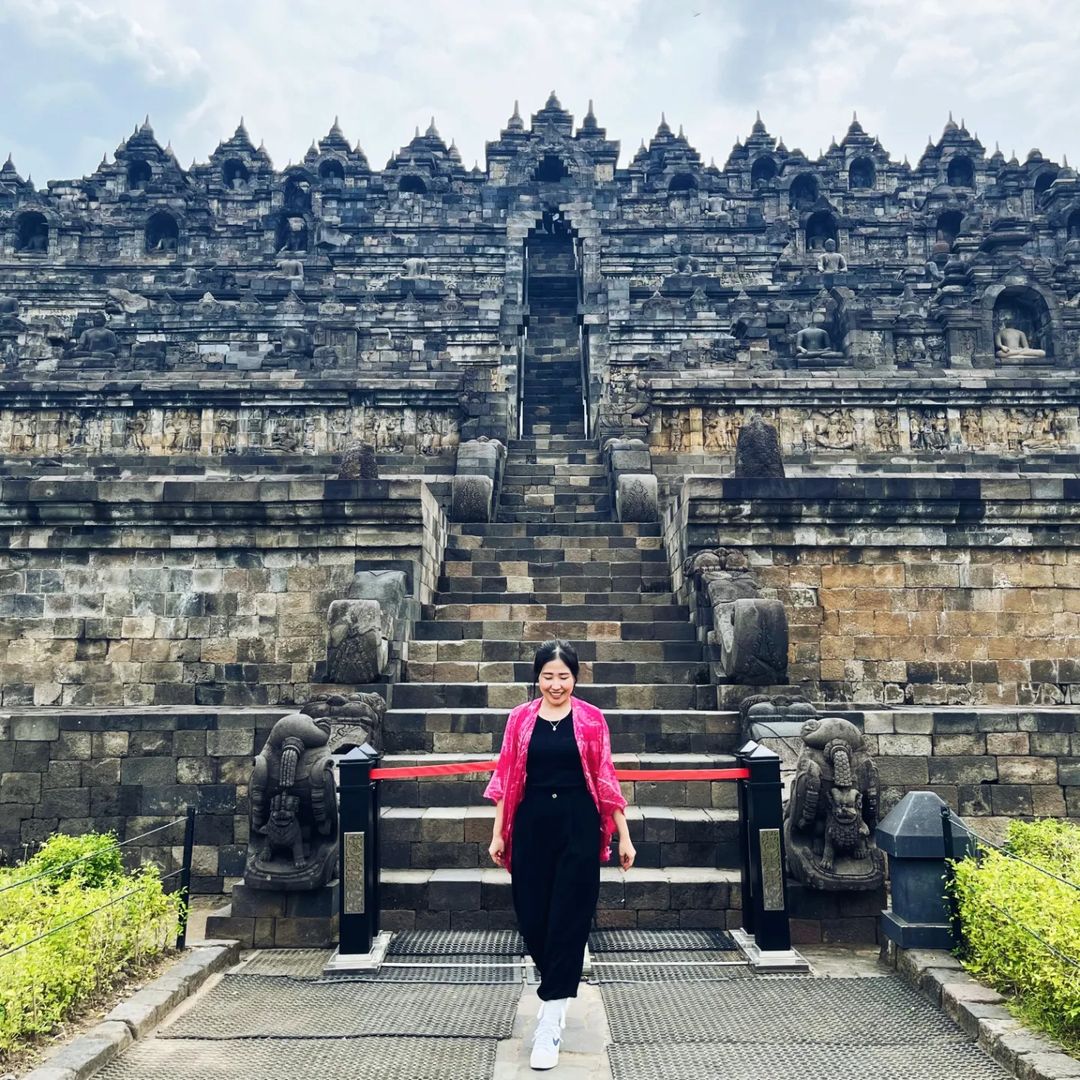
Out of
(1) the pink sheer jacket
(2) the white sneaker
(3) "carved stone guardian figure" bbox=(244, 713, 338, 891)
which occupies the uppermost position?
(1) the pink sheer jacket

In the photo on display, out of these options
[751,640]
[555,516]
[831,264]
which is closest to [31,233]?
[831,264]

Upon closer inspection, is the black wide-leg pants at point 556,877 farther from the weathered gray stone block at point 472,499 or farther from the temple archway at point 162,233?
the temple archway at point 162,233

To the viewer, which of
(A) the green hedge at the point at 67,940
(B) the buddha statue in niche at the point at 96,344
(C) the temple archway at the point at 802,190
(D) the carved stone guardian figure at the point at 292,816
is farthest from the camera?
(C) the temple archway at the point at 802,190

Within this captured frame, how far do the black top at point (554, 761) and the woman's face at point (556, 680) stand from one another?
0.48 ft

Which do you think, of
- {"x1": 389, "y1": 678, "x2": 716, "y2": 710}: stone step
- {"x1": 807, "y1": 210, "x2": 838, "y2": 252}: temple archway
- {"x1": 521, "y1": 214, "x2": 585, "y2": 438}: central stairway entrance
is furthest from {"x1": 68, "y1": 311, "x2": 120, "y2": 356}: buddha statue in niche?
{"x1": 807, "y1": 210, "x2": 838, "y2": 252}: temple archway

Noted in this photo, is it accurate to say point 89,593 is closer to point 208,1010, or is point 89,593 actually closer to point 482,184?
point 208,1010

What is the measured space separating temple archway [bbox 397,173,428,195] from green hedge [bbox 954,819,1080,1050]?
35191mm

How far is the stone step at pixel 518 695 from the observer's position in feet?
28.8

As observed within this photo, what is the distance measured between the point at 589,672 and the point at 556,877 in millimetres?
5028

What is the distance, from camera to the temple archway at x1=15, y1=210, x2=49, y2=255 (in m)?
33.1

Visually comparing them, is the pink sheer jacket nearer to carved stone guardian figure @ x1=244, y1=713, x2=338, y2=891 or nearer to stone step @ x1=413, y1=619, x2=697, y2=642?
carved stone guardian figure @ x1=244, y1=713, x2=338, y2=891

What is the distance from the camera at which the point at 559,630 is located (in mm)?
10055

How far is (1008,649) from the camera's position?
32.9ft

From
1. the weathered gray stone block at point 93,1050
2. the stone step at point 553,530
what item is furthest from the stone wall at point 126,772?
the stone step at point 553,530
